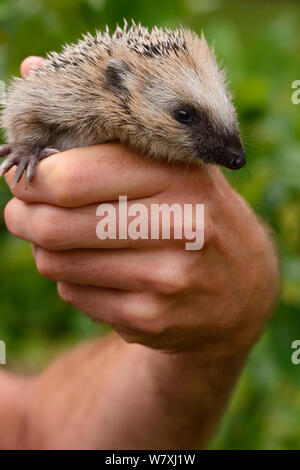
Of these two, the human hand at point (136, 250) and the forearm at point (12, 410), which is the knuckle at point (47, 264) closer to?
the human hand at point (136, 250)

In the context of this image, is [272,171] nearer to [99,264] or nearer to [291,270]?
[291,270]

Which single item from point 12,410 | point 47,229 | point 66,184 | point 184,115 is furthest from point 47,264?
point 12,410

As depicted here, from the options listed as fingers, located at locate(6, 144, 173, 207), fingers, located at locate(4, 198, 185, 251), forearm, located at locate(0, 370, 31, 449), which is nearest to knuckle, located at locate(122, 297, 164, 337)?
fingers, located at locate(4, 198, 185, 251)

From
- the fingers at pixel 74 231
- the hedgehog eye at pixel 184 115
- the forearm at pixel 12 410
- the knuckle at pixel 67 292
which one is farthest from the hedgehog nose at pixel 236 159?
the forearm at pixel 12 410

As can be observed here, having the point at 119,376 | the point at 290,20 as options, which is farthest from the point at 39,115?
the point at 290,20

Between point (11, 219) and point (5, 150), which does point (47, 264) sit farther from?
point (5, 150)

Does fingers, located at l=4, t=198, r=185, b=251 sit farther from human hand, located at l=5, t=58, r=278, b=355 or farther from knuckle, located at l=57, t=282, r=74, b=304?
knuckle, located at l=57, t=282, r=74, b=304
